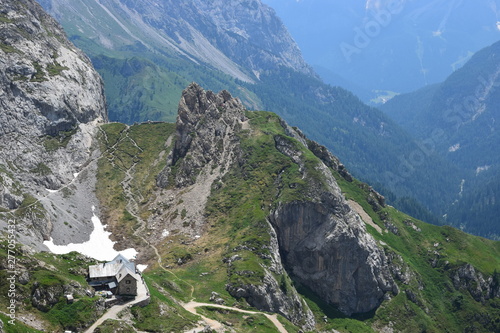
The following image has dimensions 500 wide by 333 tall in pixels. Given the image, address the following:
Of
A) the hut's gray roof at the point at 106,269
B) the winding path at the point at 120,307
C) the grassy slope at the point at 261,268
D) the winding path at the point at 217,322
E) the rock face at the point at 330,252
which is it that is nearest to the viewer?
the winding path at the point at 120,307

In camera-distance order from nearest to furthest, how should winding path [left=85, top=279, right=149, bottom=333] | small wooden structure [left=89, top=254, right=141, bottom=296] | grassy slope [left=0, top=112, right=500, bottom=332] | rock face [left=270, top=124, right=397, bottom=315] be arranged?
winding path [left=85, top=279, right=149, bottom=333], small wooden structure [left=89, top=254, right=141, bottom=296], grassy slope [left=0, top=112, right=500, bottom=332], rock face [left=270, top=124, right=397, bottom=315]

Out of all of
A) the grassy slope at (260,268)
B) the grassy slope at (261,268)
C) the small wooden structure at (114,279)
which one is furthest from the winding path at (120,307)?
the grassy slope at (261,268)

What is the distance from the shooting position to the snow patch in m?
164

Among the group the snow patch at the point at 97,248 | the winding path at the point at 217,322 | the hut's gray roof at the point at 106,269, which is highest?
the hut's gray roof at the point at 106,269

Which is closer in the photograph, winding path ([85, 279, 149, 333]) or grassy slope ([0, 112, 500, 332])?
winding path ([85, 279, 149, 333])

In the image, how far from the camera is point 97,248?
172 meters

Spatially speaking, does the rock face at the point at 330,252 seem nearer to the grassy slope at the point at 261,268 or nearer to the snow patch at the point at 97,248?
the grassy slope at the point at 261,268

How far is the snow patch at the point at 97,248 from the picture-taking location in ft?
537

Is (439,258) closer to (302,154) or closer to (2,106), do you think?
(302,154)

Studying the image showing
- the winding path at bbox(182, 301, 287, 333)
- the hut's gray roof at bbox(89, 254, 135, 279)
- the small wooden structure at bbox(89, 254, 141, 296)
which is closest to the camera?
the small wooden structure at bbox(89, 254, 141, 296)

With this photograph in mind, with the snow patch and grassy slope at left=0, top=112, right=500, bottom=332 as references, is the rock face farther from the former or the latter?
the snow patch

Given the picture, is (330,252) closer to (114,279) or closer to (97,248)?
(97,248)

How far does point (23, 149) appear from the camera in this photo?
196m

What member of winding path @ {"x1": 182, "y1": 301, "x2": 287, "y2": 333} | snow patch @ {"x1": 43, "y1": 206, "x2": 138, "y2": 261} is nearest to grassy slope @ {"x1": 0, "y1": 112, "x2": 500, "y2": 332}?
winding path @ {"x1": 182, "y1": 301, "x2": 287, "y2": 333}
